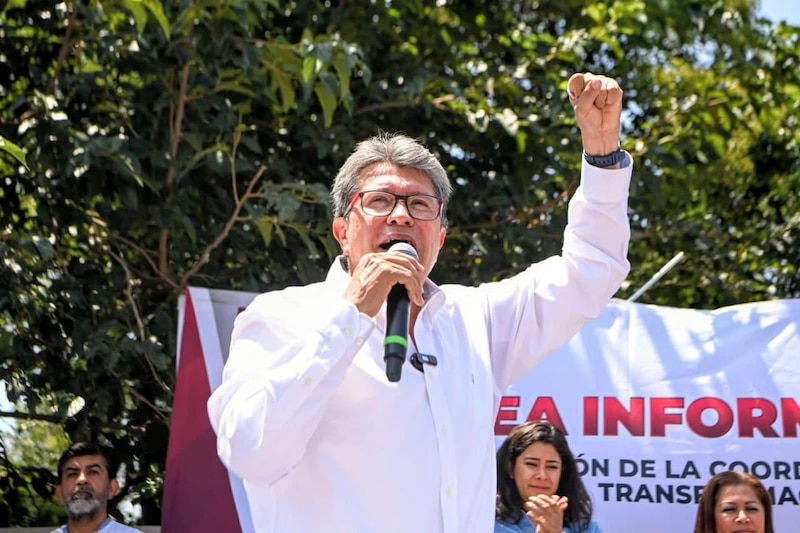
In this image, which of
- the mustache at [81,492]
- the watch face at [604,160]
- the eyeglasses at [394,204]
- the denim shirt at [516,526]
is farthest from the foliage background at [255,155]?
the watch face at [604,160]

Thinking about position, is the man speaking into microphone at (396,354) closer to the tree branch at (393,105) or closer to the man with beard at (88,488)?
the man with beard at (88,488)

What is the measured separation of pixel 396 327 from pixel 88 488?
3502 millimetres

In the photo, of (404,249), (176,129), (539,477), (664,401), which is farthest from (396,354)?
(176,129)

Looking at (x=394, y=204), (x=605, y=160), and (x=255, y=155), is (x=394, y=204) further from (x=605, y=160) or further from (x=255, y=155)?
(x=255, y=155)

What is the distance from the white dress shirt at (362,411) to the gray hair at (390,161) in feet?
0.57

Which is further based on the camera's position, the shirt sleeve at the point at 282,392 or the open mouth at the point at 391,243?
the open mouth at the point at 391,243

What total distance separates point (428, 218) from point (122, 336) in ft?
10.6

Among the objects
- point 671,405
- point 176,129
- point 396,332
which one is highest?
point 176,129

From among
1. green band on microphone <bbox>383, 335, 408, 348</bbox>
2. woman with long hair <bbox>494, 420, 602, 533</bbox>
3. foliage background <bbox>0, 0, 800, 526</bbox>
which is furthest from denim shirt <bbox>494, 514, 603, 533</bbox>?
green band on microphone <bbox>383, 335, 408, 348</bbox>

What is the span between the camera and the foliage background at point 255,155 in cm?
547

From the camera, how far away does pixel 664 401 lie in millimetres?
5086

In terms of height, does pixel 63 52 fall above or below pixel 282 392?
above

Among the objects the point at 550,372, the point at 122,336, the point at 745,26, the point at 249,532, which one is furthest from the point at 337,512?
the point at 745,26

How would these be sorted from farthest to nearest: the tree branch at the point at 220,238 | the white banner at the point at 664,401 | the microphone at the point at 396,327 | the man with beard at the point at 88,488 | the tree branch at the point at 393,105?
the tree branch at the point at 393,105
the tree branch at the point at 220,238
the man with beard at the point at 88,488
the white banner at the point at 664,401
the microphone at the point at 396,327
